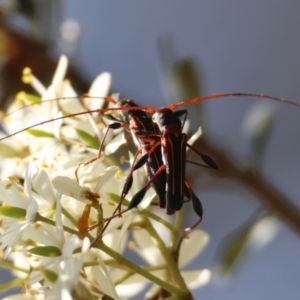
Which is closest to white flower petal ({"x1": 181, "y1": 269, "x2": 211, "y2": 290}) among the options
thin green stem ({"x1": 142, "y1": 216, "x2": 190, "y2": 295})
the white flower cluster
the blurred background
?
the white flower cluster

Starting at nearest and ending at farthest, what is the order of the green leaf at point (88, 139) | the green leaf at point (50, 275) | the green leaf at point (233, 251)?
the green leaf at point (50, 275)
the green leaf at point (88, 139)
the green leaf at point (233, 251)

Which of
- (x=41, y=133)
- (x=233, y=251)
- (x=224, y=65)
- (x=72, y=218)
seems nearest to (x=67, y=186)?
(x=72, y=218)

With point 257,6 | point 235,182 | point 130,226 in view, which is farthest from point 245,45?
point 130,226

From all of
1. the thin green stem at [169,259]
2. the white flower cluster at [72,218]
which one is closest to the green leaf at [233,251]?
the white flower cluster at [72,218]

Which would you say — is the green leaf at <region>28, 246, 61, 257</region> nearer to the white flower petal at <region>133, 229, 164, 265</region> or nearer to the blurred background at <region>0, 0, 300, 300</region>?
the white flower petal at <region>133, 229, 164, 265</region>

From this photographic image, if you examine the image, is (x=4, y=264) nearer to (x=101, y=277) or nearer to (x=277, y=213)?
(x=101, y=277)

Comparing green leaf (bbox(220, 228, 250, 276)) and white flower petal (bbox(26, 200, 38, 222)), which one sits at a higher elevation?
white flower petal (bbox(26, 200, 38, 222))

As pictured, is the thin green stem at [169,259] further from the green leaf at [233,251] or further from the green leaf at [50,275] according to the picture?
the green leaf at [233,251]

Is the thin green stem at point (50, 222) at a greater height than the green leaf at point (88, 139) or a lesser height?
lesser
